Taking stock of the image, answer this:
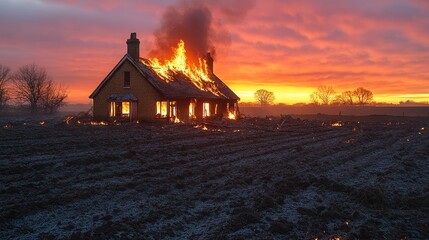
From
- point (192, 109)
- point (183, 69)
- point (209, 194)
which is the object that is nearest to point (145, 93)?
point (192, 109)

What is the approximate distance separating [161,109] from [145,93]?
6.40 feet

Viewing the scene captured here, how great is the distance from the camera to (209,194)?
8.40 metres

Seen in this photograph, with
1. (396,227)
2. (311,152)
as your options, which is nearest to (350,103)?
(311,152)

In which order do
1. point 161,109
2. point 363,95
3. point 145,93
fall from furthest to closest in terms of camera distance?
1. point 363,95
2. point 161,109
3. point 145,93

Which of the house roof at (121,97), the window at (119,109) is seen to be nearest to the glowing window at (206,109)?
the house roof at (121,97)

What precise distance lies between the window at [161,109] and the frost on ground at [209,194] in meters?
15.3

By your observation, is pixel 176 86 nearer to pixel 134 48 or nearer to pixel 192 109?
pixel 192 109

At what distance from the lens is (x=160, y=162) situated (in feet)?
40.7

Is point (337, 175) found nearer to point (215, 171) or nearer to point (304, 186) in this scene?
point (304, 186)

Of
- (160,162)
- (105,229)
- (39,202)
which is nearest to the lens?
(105,229)

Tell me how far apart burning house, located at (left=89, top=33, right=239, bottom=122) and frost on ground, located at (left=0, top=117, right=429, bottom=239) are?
611 inches

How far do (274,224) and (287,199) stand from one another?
75.7 inches

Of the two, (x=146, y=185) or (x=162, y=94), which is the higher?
(x=162, y=94)

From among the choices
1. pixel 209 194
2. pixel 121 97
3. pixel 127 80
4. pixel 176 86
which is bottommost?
pixel 209 194
